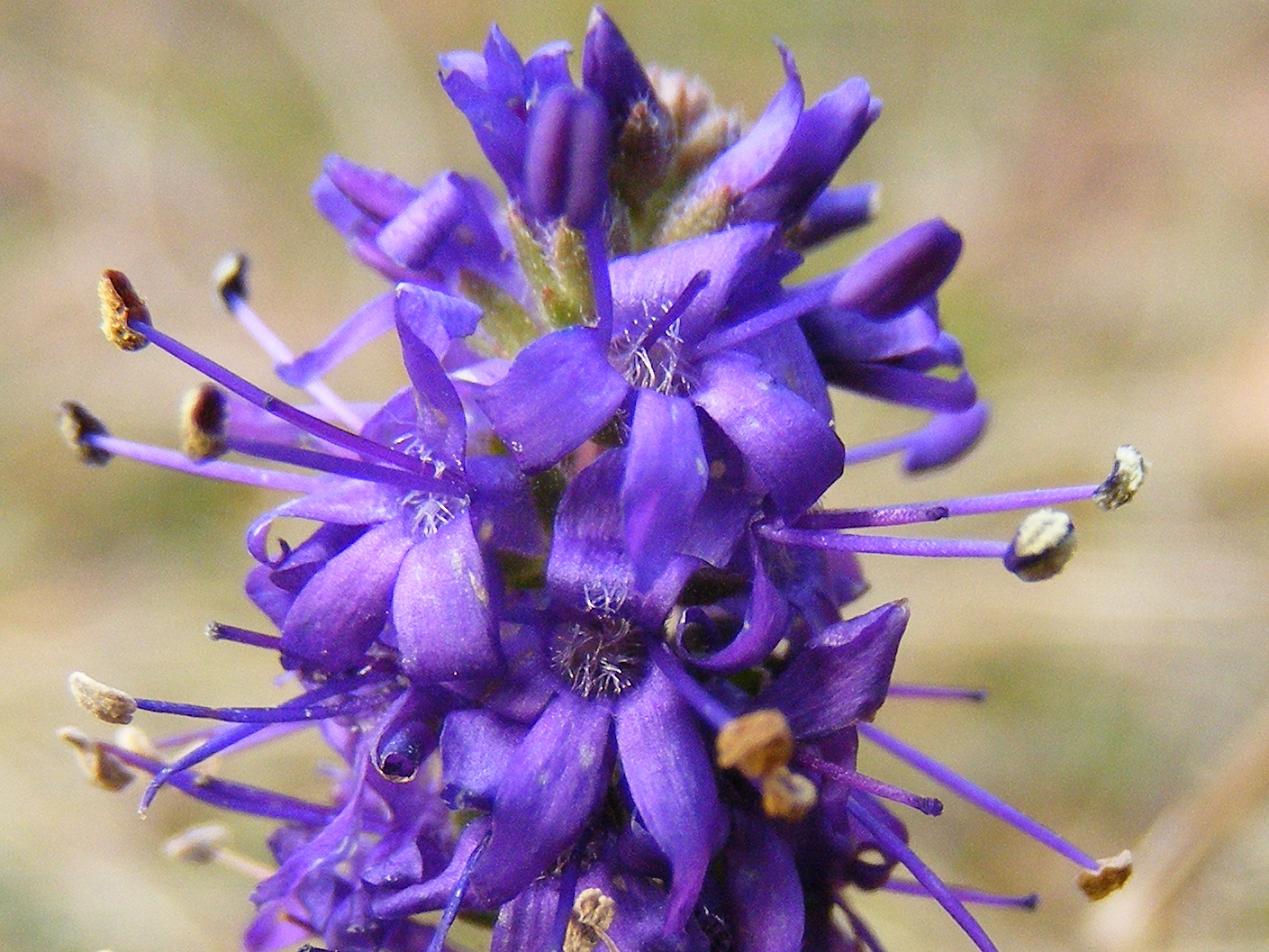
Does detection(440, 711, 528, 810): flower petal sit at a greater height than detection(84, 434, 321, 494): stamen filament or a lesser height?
lesser

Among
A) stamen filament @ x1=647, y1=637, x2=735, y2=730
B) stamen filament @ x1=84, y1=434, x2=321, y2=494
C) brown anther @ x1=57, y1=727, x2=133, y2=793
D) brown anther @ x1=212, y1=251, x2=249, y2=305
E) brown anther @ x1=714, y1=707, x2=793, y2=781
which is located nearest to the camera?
brown anther @ x1=714, y1=707, x2=793, y2=781

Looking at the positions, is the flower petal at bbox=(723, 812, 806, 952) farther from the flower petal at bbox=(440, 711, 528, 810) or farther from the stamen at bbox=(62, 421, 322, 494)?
the stamen at bbox=(62, 421, 322, 494)

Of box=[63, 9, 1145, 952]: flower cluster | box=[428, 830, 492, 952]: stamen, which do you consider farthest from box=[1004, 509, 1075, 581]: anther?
box=[428, 830, 492, 952]: stamen

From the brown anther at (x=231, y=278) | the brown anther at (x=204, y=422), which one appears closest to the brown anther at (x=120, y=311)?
the brown anther at (x=204, y=422)

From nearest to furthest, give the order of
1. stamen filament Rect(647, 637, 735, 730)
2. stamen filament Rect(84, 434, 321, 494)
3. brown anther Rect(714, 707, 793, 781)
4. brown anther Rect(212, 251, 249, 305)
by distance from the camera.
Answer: brown anther Rect(714, 707, 793, 781) → stamen filament Rect(647, 637, 735, 730) → stamen filament Rect(84, 434, 321, 494) → brown anther Rect(212, 251, 249, 305)

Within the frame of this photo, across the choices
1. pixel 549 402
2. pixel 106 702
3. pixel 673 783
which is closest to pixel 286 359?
pixel 106 702

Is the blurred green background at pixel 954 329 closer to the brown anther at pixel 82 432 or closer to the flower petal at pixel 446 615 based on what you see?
the flower petal at pixel 446 615

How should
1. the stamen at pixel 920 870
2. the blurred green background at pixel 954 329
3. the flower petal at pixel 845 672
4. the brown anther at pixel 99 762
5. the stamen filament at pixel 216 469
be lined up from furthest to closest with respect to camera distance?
the blurred green background at pixel 954 329
the brown anther at pixel 99 762
the stamen filament at pixel 216 469
the stamen at pixel 920 870
the flower petal at pixel 845 672
